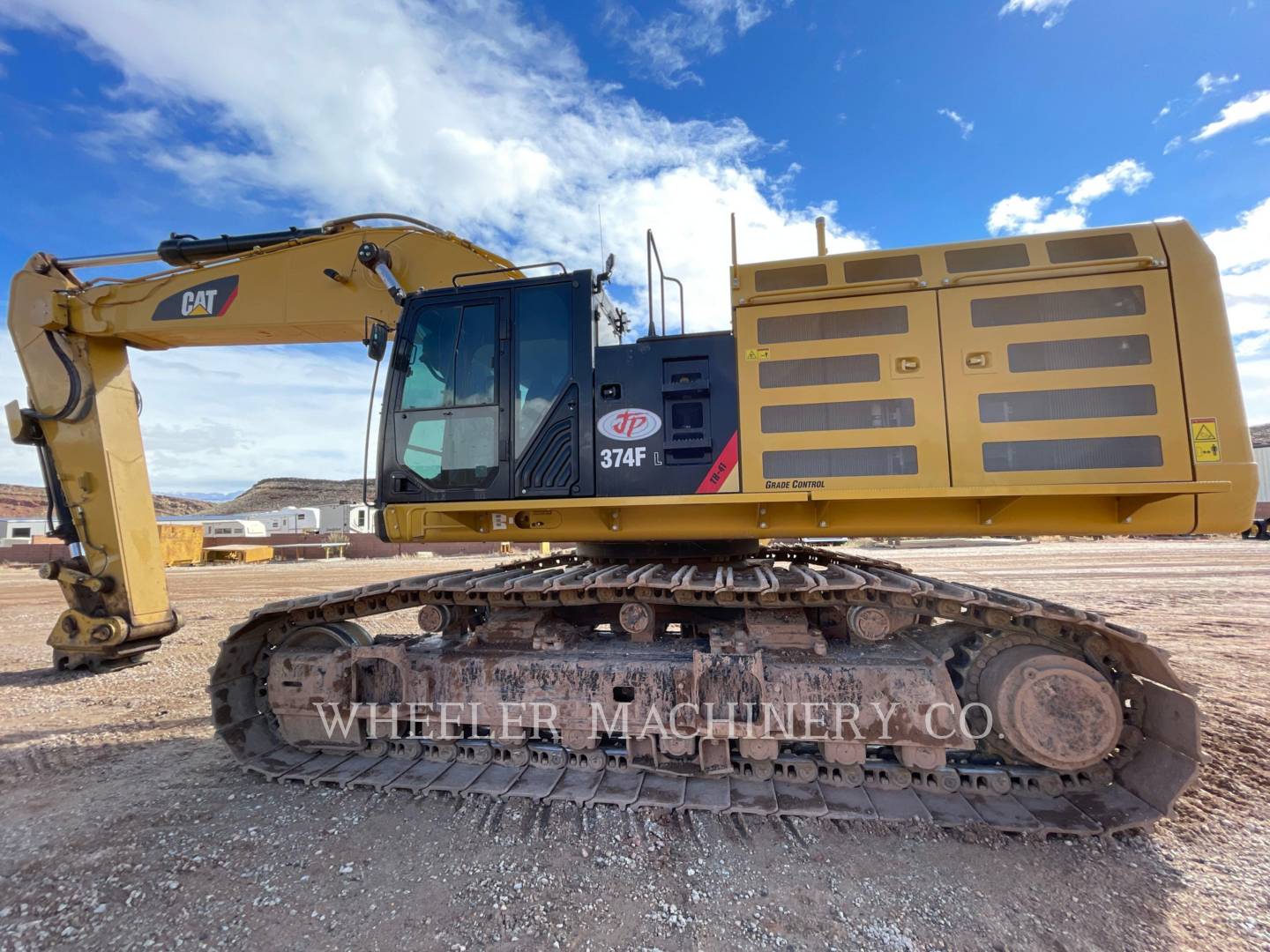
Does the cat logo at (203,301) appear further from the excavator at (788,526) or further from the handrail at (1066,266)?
the handrail at (1066,266)

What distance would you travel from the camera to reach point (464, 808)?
11.5ft

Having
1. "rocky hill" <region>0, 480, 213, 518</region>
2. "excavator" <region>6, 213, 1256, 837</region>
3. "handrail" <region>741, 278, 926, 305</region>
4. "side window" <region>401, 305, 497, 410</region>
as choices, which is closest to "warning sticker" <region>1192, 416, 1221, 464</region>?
"excavator" <region>6, 213, 1256, 837</region>

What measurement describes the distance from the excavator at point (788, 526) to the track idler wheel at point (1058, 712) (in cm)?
2

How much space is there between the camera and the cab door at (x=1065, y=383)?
3.29 meters

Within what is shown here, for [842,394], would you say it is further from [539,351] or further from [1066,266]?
[539,351]

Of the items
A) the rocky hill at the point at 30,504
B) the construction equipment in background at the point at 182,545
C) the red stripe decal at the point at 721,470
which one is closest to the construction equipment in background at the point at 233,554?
the construction equipment in background at the point at 182,545

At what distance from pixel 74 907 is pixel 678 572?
355 cm

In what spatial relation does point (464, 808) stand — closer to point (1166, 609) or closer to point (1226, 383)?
point (1226, 383)

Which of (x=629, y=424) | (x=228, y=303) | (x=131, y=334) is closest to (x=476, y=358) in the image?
(x=629, y=424)

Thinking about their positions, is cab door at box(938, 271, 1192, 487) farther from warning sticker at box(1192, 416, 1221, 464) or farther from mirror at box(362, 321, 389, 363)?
mirror at box(362, 321, 389, 363)

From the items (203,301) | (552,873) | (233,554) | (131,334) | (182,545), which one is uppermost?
(203,301)

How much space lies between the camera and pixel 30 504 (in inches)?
2712

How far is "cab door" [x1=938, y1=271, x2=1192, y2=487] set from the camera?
130 inches

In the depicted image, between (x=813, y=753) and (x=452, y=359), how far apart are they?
12.5ft
